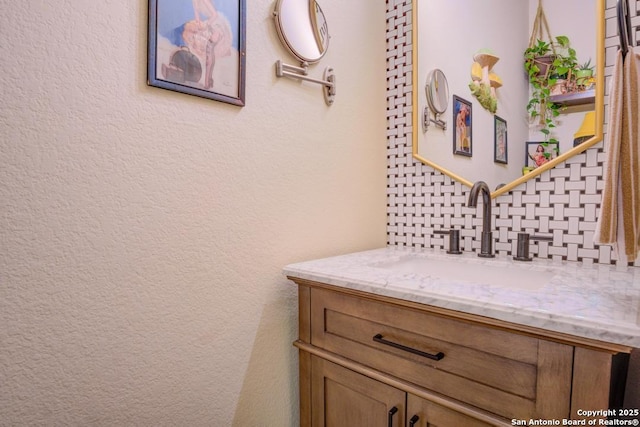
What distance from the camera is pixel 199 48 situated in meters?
0.92

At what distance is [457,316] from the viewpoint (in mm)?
713

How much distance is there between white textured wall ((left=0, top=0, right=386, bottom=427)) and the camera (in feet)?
2.28

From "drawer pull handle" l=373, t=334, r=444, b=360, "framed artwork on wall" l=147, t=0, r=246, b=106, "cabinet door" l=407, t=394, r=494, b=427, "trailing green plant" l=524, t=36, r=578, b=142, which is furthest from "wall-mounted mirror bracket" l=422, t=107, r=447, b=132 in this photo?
"cabinet door" l=407, t=394, r=494, b=427

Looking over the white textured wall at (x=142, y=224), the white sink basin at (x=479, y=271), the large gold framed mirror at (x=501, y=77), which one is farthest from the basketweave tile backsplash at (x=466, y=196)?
the white textured wall at (x=142, y=224)

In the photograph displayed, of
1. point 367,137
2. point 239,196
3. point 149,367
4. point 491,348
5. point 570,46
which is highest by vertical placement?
point 570,46

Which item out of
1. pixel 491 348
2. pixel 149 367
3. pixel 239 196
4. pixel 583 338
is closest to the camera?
pixel 583 338

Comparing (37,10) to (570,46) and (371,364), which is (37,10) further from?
(570,46)

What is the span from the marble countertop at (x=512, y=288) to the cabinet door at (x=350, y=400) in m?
0.26

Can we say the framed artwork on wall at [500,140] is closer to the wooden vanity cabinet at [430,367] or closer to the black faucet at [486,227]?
the black faucet at [486,227]

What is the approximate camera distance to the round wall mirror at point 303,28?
3.69 ft

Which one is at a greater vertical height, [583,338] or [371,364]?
[583,338]

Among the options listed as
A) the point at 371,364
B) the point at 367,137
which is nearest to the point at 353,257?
the point at 371,364

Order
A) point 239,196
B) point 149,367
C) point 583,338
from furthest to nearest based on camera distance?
point 239,196 → point 149,367 → point 583,338

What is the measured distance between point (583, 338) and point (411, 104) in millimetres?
1105
